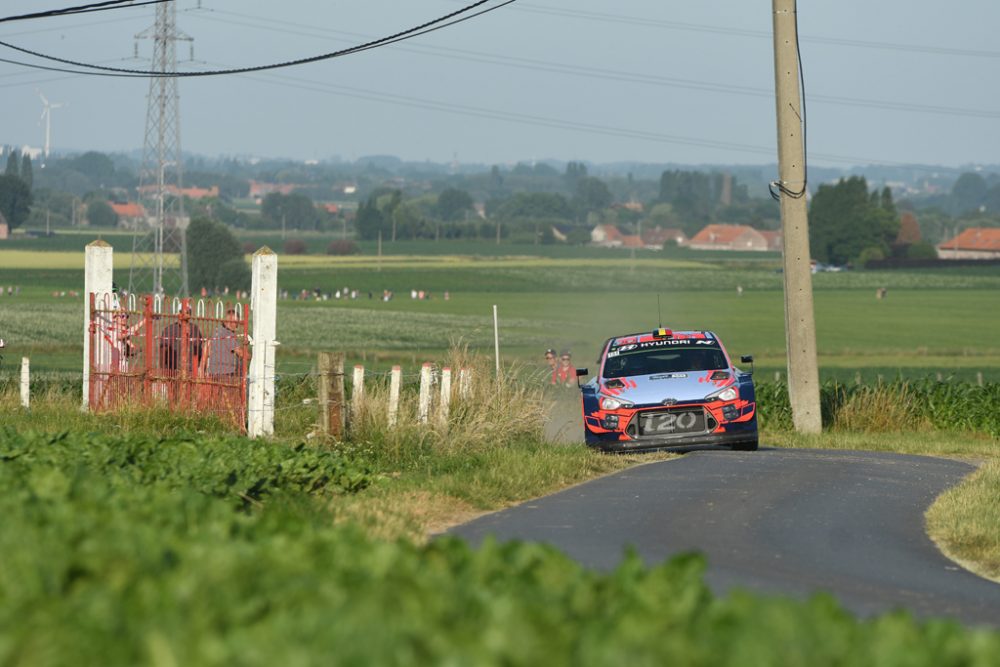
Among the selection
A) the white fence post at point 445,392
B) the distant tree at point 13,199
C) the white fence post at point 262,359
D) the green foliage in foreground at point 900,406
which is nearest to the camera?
the white fence post at point 262,359

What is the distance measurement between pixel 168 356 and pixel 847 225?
150 meters

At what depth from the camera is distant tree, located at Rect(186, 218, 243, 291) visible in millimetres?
102375

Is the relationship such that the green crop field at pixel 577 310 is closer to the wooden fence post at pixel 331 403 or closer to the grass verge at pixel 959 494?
the grass verge at pixel 959 494

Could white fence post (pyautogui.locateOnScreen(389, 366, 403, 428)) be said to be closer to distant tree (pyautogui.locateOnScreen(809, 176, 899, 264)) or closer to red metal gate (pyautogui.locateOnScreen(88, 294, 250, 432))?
red metal gate (pyautogui.locateOnScreen(88, 294, 250, 432))

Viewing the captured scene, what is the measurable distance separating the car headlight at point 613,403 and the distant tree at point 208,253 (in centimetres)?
8460

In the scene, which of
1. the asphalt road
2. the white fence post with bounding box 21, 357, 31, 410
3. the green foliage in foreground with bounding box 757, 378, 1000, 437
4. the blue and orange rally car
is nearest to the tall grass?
the blue and orange rally car

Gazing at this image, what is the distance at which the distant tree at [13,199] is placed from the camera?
449 ft

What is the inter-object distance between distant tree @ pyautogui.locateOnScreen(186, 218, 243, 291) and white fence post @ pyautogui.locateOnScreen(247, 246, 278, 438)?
8370 centimetres

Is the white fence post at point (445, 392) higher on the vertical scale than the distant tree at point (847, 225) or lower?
lower

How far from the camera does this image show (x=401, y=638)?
457 cm

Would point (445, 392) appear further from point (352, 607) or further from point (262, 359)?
point (352, 607)

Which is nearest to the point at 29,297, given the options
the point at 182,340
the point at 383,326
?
the point at 383,326

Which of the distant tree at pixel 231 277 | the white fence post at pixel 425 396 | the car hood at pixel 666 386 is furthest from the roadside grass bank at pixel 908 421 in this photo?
the distant tree at pixel 231 277

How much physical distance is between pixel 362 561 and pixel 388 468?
11150mm
